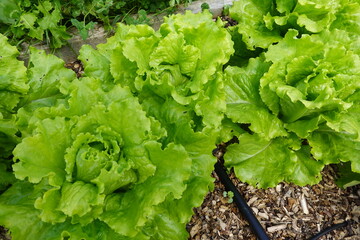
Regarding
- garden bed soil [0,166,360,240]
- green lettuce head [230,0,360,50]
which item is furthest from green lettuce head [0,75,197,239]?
green lettuce head [230,0,360,50]

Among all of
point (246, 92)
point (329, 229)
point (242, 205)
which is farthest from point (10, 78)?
point (329, 229)

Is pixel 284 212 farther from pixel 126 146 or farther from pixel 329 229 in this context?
pixel 126 146

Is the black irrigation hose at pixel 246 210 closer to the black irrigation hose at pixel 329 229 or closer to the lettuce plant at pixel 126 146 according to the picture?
the black irrigation hose at pixel 329 229

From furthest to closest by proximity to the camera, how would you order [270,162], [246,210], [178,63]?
[246,210]
[270,162]
[178,63]

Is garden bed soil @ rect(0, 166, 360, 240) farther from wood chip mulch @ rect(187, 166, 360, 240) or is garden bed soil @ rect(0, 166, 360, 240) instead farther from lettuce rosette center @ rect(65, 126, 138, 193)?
lettuce rosette center @ rect(65, 126, 138, 193)

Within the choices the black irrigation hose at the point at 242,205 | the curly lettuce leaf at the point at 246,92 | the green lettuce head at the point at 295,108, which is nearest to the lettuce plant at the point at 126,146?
the curly lettuce leaf at the point at 246,92

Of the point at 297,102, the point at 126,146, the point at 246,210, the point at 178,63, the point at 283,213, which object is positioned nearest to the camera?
the point at 126,146

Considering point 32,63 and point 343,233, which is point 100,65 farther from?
point 343,233

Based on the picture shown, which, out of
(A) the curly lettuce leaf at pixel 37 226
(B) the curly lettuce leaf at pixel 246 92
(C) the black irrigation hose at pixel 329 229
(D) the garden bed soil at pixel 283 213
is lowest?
(C) the black irrigation hose at pixel 329 229
